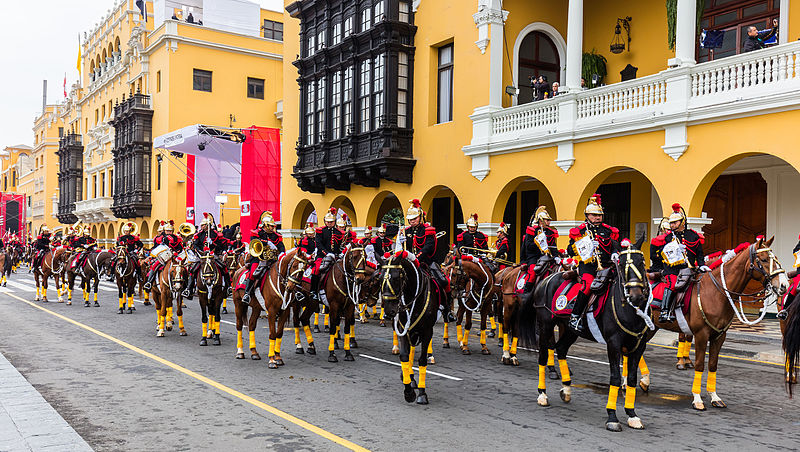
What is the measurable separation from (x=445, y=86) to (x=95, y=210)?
4322cm

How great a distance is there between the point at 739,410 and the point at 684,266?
2.35 metres

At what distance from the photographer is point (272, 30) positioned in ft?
166

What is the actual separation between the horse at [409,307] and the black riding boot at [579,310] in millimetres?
1926

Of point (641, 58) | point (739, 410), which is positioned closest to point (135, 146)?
point (641, 58)

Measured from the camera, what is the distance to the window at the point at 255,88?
154ft

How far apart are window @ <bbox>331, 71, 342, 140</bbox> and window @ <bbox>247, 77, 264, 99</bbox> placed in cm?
1975

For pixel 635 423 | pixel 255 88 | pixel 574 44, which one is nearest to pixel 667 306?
pixel 635 423

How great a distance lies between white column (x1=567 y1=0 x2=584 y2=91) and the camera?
19578 millimetres

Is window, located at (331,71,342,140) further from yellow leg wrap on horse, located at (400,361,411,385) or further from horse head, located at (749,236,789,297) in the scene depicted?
horse head, located at (749,236,789,297)

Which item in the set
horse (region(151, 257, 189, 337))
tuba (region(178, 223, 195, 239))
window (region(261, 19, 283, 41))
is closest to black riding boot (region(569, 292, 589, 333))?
horse (region(151, 257, 189, 337))

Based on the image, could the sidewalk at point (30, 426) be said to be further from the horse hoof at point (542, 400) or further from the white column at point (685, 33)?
the white column at point (685, 33)

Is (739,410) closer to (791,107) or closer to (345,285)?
(345,285)

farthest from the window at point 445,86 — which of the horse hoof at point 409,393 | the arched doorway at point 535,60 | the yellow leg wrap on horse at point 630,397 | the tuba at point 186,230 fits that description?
the yellow leg wrap on horse at point 630,397

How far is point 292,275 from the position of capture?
38.4 ft
